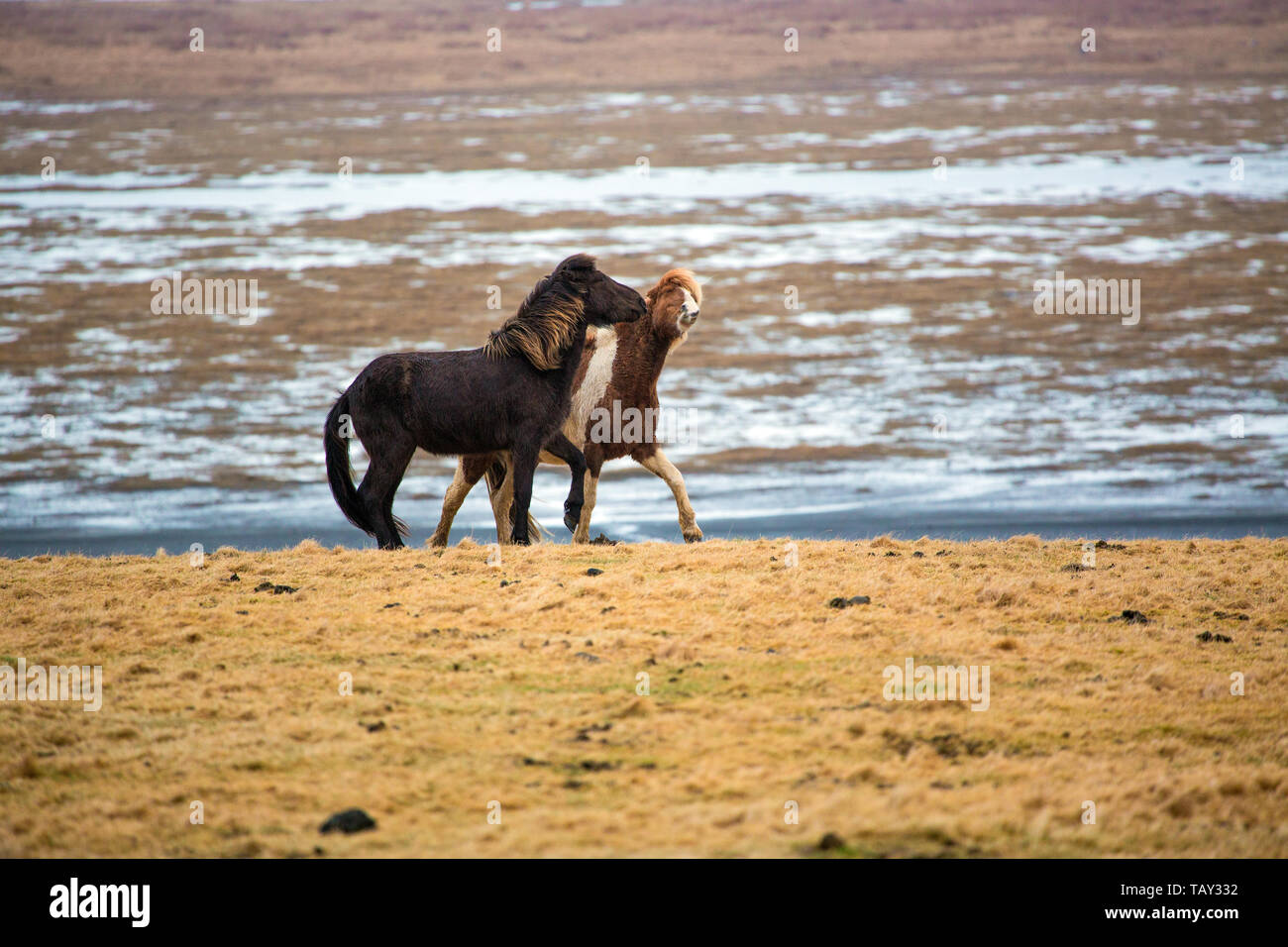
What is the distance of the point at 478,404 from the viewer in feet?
36.5

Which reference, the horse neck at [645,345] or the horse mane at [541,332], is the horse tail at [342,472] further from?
the horse neck at [645,345]

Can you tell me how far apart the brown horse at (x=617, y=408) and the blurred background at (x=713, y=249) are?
8.29 metres

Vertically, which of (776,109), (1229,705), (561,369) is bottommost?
(1229,705)

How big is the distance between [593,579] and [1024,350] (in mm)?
27110

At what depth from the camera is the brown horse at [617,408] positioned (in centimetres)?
1245

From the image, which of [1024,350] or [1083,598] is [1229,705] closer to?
[1083,598]

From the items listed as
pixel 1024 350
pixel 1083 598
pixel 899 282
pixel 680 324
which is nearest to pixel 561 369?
pixel 680 324

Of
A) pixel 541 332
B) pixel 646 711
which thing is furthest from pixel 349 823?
pixel 541 332

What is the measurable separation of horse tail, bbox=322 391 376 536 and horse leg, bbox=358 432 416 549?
3.8 inches

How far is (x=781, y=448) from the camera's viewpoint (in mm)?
29500

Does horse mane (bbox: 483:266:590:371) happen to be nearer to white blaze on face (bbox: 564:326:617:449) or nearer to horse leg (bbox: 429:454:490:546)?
white blaze on face (bbox: 564:326:617:449)

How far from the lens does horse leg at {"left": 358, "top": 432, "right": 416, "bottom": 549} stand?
11.2 m

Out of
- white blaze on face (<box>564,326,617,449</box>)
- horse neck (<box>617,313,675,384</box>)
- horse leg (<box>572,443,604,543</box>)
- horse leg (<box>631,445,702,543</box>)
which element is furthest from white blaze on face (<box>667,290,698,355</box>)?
horse leg (<box>572,443,604,543</box>)
